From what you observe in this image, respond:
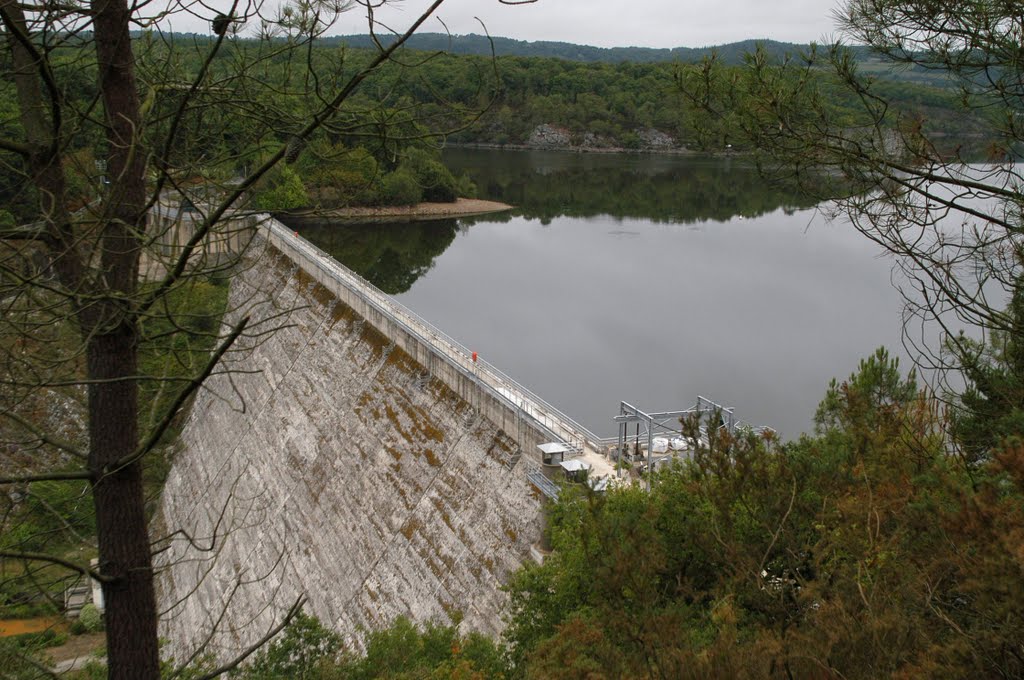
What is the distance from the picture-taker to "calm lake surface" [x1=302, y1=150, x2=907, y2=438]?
2295 centimetres

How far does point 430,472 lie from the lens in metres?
14.8

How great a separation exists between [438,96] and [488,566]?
33.1 ft

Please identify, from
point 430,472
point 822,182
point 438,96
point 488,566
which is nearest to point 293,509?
point 430,472

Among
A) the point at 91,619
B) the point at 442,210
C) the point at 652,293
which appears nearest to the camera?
the point at 91,619

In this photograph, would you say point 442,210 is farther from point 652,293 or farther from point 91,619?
point 91,619

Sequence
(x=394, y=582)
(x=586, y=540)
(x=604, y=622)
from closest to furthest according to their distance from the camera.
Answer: (x=604, y=622) → (x=586, y=540) → (x=394, y=582)

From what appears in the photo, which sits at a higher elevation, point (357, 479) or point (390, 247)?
point (390, 247)

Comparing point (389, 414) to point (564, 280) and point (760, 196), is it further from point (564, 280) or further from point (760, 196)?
point (760, 196)

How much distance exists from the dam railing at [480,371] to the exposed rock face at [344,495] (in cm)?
60

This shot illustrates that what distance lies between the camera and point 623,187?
189 ft

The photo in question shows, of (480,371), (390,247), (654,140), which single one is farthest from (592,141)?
(480,371)

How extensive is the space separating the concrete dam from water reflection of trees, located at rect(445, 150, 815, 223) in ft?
91.0

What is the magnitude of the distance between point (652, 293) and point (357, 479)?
58.4 feet

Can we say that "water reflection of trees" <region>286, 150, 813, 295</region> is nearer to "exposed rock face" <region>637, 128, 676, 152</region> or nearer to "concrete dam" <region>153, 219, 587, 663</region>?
"exposed rock face" <region>637, 128, 676, 152</region>
